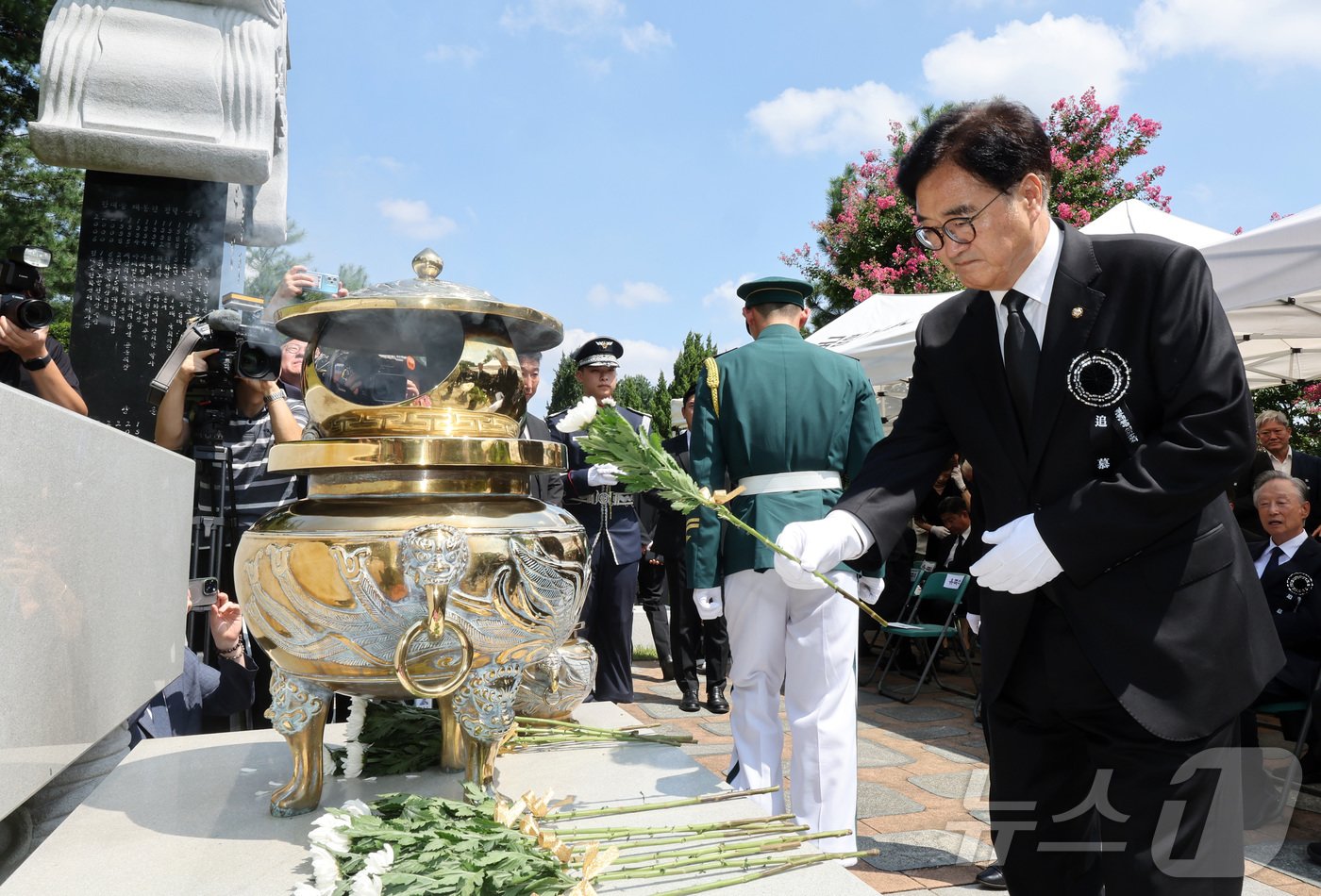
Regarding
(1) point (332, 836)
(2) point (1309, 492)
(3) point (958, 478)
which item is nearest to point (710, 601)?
(1) point (332, 836)

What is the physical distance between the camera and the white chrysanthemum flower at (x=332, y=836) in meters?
1.40

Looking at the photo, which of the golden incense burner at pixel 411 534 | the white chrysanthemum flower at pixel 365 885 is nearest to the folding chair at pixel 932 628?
the golden incense burner at pixel 411 534

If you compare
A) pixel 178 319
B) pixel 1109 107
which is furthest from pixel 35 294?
pixel 1109 107

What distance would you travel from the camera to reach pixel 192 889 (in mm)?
1417

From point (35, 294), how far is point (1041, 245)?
2.98m

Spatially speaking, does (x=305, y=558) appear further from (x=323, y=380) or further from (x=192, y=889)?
(x=192, y=889)

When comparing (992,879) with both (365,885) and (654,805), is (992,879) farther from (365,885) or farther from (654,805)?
(365,885)

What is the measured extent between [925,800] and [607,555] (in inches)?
92.4

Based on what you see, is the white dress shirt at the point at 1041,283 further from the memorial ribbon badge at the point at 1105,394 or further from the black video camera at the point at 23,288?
the black video camera at the point at 23,288

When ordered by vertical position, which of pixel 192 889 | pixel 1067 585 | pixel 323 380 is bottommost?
pixel 192 889

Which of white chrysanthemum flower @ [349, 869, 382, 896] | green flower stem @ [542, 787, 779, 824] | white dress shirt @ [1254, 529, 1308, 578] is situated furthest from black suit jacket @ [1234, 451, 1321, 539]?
white chrysanthemum flower @ [349, 869, 382, 896]

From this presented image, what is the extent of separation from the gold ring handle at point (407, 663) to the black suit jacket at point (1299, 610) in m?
4.27

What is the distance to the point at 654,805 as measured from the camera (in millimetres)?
1782

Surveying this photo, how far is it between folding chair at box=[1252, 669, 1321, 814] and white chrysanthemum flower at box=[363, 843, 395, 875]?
4276mm
